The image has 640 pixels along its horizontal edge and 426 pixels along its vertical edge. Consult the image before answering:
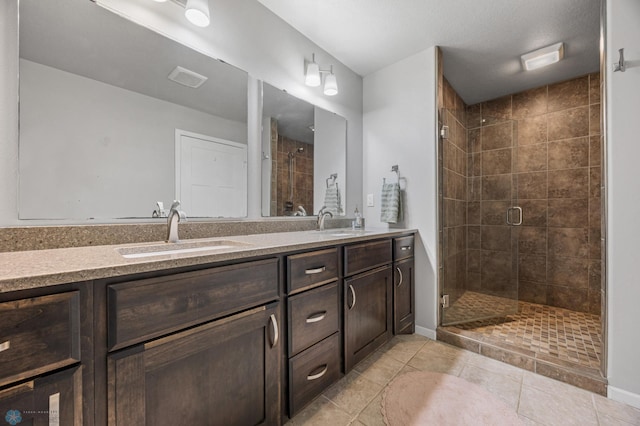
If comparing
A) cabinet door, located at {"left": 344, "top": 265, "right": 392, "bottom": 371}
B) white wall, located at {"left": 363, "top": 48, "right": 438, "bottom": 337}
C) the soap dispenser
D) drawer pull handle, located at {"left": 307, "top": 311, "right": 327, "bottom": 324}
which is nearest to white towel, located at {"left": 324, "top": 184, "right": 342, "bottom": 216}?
the soap dispenser

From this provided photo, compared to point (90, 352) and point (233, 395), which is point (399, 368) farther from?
point (90, 352)

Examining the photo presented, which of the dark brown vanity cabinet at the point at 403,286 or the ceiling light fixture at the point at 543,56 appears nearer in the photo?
the dark brown vanity cabinet at the point at 403,286

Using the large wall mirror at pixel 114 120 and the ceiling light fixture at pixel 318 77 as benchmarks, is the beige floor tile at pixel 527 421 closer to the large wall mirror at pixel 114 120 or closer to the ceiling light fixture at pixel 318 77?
the large wall mirror at pixel 114 120

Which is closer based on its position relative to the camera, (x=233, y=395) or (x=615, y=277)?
(x=233, y=395)

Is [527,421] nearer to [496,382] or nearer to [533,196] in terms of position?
[496,382]

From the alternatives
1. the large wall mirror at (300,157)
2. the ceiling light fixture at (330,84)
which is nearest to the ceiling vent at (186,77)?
the large wall mirror at (300,157)

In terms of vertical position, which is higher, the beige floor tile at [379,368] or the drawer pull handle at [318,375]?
the drawer pull handle at [318,375]

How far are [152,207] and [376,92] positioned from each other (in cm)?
225

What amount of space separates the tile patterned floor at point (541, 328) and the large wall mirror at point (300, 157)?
157 cm

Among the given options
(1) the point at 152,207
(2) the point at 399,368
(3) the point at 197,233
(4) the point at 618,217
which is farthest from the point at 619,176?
(1) the point at 152,207

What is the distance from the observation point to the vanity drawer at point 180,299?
29.3 inches

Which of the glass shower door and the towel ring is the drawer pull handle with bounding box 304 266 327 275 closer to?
the towel ring

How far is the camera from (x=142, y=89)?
134 centimetres

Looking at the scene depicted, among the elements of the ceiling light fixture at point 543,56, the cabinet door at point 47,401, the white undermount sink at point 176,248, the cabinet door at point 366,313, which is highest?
the ceiling light fixture at point 543,56
